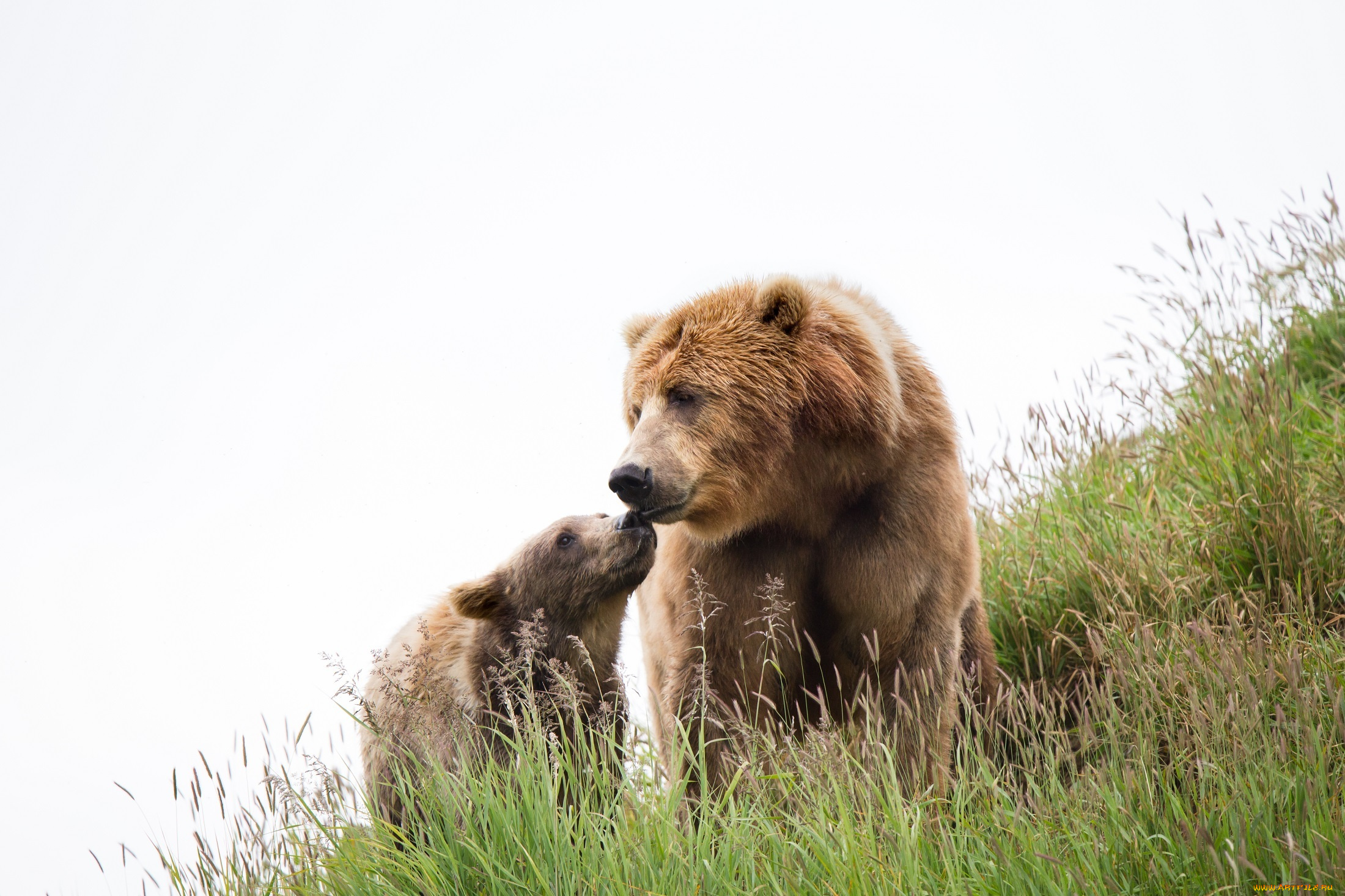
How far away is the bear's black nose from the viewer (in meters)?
3.63

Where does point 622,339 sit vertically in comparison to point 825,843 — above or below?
above

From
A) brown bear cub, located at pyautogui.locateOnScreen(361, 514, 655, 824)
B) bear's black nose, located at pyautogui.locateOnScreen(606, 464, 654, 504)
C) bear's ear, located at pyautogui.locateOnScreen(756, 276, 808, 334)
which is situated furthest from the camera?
brown bear cub, located at pyautogui.locateOnScreen(361, 514, 655, 824)

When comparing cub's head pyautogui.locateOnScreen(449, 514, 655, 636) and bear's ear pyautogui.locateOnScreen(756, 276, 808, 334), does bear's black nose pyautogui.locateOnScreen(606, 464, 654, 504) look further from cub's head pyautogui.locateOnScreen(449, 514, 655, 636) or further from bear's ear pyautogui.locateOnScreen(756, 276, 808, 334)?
cub's head pyautogui.locateOnScreen(449, 514, 655, 636)

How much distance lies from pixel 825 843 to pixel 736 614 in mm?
1306

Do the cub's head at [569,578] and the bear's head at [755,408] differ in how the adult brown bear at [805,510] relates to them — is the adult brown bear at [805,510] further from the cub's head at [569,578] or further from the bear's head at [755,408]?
the cub's head at [569,578]

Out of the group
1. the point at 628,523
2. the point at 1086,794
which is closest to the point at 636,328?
the point at 628,523

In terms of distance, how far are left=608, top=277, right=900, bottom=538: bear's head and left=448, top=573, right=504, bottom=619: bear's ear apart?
1.31 m

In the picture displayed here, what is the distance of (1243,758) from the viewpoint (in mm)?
2709

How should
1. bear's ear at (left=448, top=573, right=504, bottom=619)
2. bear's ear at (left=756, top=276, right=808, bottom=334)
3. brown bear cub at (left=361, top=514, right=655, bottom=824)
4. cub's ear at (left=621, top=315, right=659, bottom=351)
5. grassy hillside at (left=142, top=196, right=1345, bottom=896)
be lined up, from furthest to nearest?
bear's ear at (left=448, top=573, right=504, bottom=619) → cub's ear at (left=621, top=315, right=659, bottom=351) → brown bear cub at (left=361, top=514, right=655, bottom=824) → bear's ear at (left=756, top=276, right=808, bottom=334) → grassy hillside at (left=142, top=196, right=1345, bottom=896)

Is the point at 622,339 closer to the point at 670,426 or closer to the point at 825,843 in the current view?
the point at 670,426

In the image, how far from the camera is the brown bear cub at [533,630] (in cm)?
430

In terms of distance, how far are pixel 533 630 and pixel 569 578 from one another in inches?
15.4

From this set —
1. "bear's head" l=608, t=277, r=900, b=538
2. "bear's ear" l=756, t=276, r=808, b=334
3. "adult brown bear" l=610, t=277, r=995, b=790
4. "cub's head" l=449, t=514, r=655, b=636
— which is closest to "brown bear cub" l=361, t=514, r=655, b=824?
"cub's head" l=449, t=514, r=655, b=636

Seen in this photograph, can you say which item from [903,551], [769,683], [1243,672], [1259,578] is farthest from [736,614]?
[1259,578]
